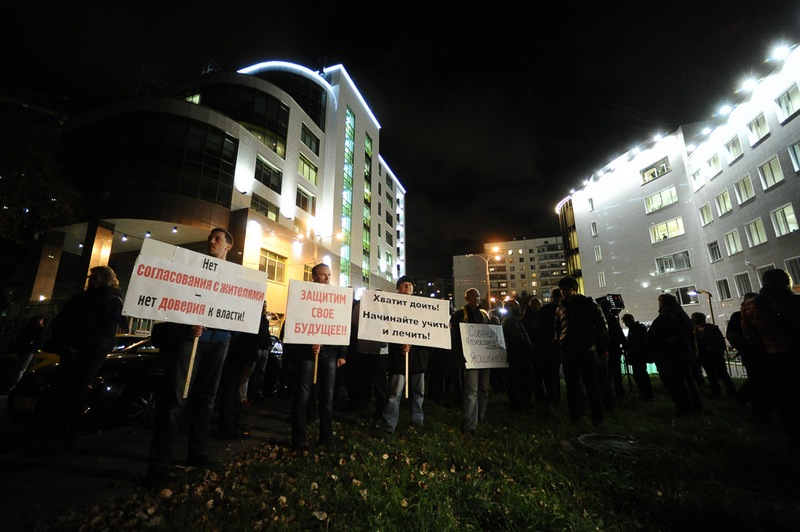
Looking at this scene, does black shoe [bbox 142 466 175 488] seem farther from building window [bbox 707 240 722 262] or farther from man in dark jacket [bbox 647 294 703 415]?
building window [bbox 707 240 722 262]

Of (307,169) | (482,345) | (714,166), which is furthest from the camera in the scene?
(307,169)

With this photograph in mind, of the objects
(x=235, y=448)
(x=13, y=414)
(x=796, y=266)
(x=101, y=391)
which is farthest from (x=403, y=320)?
(x=796, y=266)

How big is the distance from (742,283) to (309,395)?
90.1 feet

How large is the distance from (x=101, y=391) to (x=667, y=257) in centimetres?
3327

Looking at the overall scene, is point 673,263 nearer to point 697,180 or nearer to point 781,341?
point 697,180

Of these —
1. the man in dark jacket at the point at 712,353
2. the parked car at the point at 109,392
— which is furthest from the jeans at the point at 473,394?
the man in dark jacket at the point at 712,353

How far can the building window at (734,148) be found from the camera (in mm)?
21086

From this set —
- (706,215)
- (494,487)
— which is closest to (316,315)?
(494,487)

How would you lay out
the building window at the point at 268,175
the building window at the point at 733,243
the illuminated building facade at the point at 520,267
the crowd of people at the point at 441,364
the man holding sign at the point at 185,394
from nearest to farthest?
the man holding sign at the point at 185,394
the crowd of people at the point at 441,364
the building window at the point at 733,243
the building window at the point at 268,175
the illuminated building facade at the point at 520,267

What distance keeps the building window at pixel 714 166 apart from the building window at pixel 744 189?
2222mm

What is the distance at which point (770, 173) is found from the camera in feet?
61.8

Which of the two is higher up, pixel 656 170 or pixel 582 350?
pixel 656 170

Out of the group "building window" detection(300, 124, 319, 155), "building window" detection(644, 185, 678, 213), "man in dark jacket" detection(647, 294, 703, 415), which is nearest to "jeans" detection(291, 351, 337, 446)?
"man in dark jacket" detection(647, 294, 703, 415)

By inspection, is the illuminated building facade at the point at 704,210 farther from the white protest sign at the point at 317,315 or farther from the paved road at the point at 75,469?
the paved road at the point at 75,469
